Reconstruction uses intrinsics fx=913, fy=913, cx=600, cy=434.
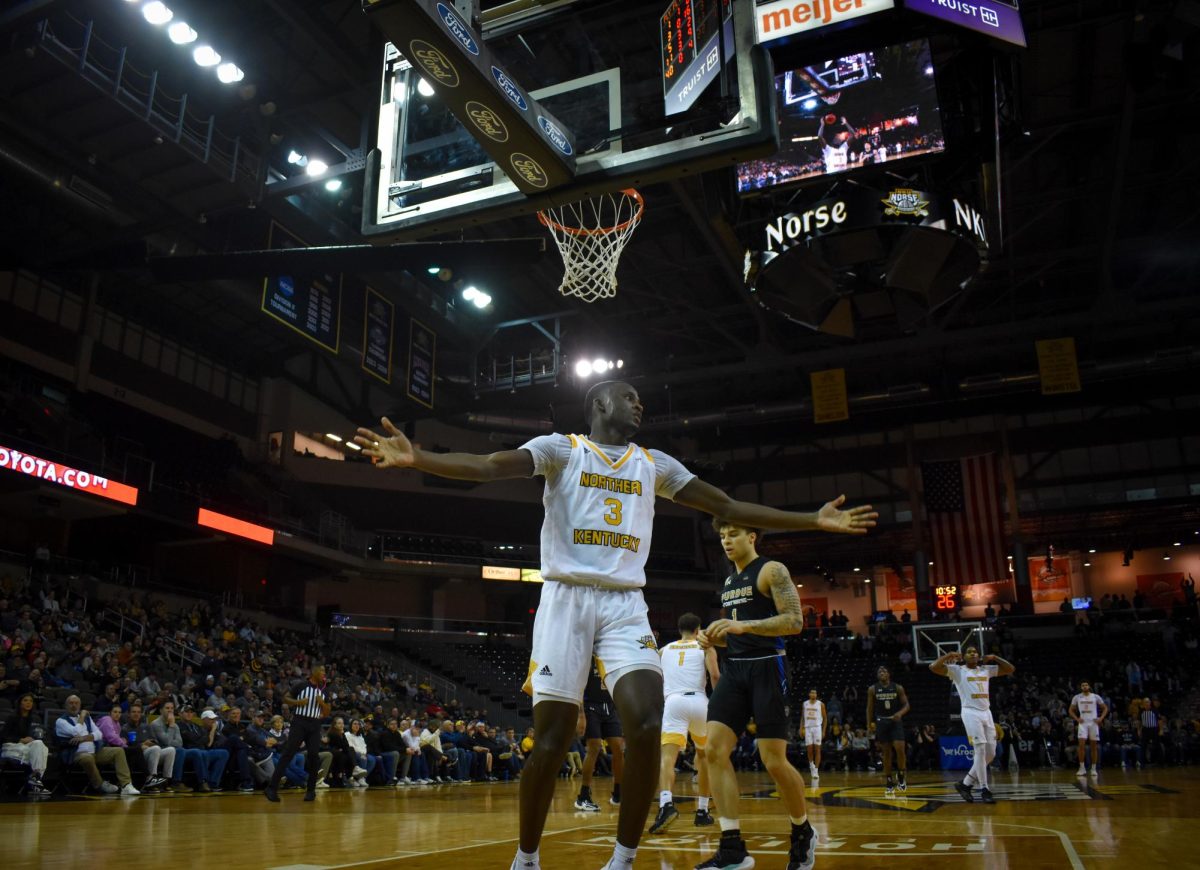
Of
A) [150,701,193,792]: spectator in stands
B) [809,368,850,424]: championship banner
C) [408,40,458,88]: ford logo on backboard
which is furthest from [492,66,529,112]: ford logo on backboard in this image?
[809,368,850,424]: championship banner

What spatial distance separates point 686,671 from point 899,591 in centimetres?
3617

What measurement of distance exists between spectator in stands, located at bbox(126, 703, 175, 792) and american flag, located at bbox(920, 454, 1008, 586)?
71.2 ft

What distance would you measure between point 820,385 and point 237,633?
16757 mm

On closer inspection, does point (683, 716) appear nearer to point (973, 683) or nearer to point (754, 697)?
point (754, 697)

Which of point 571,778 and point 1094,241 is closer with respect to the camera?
point 571,778

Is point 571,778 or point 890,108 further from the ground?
point 890,108

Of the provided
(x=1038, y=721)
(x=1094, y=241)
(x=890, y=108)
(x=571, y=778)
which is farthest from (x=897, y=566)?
(x=890, y=108)

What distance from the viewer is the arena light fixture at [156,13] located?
1425cm

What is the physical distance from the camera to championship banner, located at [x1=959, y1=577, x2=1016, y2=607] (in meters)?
33.5

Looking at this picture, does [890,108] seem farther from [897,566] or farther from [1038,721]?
[897,566]

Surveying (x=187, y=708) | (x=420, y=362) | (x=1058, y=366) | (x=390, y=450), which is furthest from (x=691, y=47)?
(x=1058, y=366)

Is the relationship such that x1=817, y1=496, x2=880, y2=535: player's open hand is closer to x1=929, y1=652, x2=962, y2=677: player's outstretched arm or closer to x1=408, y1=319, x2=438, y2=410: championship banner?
x1=929, y1=652, x2=962, y2=677: player's outstretched arm

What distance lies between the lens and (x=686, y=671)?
27.0 feet

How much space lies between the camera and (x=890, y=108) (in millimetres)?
10773
